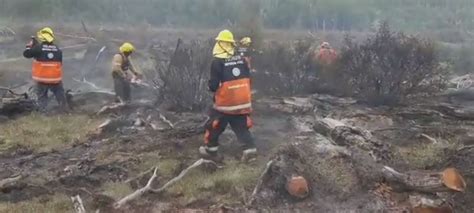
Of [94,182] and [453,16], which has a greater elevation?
[94,182]

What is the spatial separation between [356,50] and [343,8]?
77.8 feet

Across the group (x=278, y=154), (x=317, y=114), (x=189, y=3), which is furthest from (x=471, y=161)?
(x=189, y=3)

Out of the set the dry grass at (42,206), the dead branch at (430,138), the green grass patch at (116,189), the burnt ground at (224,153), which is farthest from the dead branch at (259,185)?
the dead branch at (430,138)

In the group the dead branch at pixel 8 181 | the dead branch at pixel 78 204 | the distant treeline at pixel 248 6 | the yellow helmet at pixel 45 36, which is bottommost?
the distant treeline at pixel 248 6

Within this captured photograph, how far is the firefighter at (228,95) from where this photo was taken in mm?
7141

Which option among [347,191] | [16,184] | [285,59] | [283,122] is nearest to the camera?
[347,191]

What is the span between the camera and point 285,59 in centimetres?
1219

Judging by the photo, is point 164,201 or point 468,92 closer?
point 164,201

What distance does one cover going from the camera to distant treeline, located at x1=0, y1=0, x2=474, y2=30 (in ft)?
101

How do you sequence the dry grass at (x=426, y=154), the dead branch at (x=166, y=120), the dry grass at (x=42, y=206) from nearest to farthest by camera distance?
the dry grass at (x=42, y=206)
the dry grass at (x=426, y=154)
the dead branch at (x=166, y=120)

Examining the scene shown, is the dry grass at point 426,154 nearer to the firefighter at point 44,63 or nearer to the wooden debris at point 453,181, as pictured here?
the wooden debris at point 453,181

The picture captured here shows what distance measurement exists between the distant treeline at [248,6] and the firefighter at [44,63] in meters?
19.3

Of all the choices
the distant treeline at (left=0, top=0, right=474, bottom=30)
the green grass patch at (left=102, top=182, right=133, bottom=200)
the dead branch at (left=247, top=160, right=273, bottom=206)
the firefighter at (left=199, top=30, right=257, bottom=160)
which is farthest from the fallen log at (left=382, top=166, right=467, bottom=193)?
the distant treeline at (left=0, top=0, right=474, bottom=30)

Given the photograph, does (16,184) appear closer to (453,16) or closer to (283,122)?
(283,122)
